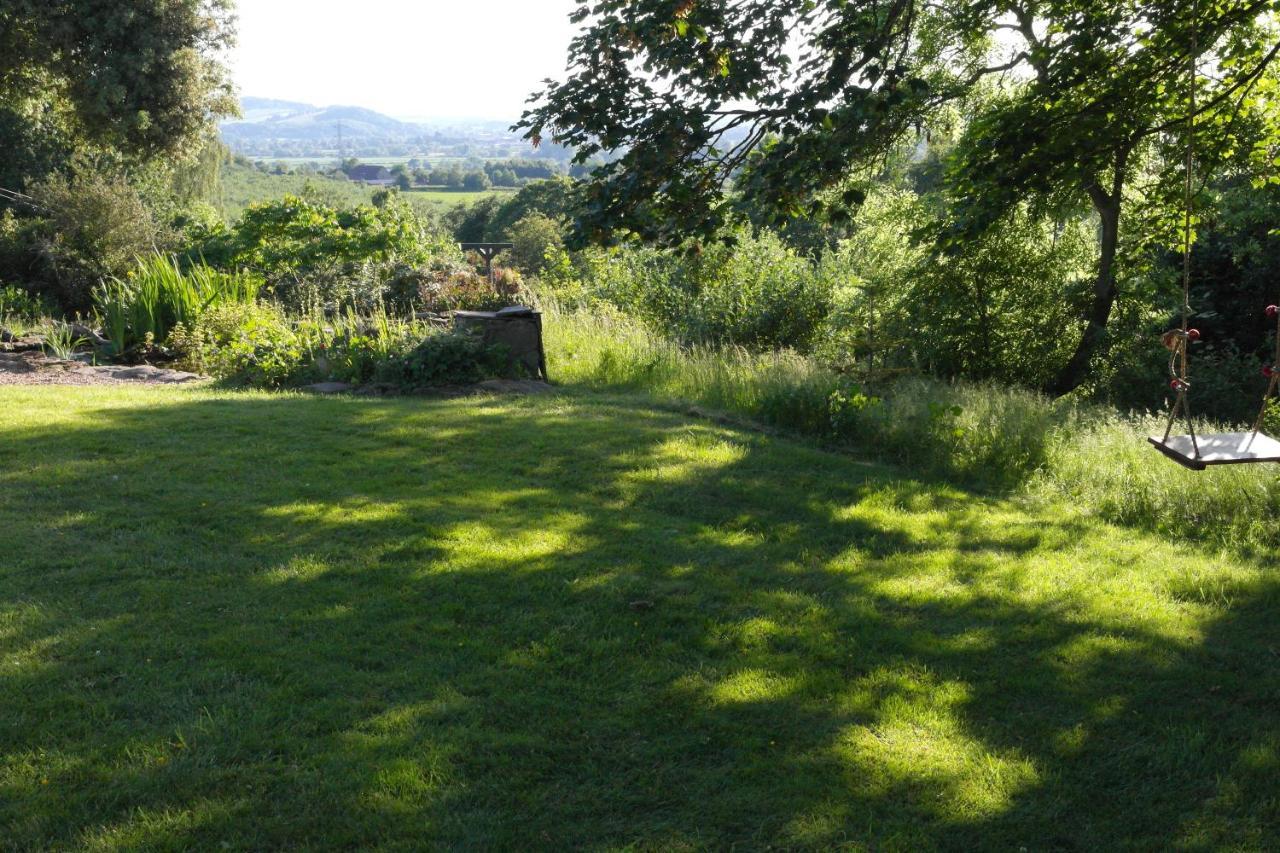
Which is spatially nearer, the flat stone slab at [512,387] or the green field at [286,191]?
the flat stone slab at [512,387]

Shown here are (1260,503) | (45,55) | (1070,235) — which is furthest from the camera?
(45,55)

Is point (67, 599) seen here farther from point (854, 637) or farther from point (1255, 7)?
point (1255, 7)

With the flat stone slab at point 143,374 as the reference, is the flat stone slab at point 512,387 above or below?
below

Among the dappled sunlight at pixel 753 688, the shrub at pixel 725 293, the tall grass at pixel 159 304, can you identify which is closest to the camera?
the dappled sunlight at pixel 753 688

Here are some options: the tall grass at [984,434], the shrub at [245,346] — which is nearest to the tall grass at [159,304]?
the shrub at [245,346]

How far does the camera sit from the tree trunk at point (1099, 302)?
41.2ft

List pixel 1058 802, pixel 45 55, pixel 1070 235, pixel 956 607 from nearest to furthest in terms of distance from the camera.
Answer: pixel 1058 802, pixel 956 607, pixel 1070 235, pixel 45 55

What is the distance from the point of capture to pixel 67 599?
4500mm

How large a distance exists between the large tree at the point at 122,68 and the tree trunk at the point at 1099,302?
1669cm

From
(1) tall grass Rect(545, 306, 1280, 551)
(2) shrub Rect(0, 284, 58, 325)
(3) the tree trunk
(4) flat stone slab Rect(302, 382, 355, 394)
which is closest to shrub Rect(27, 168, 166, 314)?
(2) shrub Rect(0, 284, 58, 325)

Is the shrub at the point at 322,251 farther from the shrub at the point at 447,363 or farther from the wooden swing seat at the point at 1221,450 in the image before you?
the wooden swing seat at the point at 1221,450

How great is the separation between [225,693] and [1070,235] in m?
12.6

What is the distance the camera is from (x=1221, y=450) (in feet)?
15.9

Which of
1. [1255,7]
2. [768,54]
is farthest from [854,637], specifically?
[1255,7]
